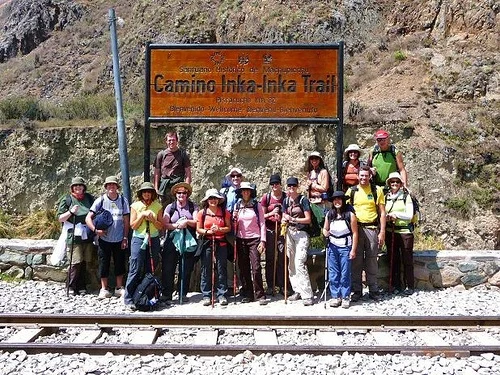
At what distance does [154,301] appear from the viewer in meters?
7.00

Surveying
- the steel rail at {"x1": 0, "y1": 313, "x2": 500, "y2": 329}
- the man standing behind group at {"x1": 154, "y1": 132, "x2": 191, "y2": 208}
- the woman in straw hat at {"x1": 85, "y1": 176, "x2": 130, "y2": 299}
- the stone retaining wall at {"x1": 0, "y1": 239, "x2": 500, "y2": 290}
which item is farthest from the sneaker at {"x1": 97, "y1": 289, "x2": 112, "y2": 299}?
the man standing behind group at {"x1": 154, "y1": 132, "x2": 191, "y2": 208}

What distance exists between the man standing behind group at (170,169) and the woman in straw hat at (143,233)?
2.27ft

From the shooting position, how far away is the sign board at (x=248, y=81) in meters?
8.39

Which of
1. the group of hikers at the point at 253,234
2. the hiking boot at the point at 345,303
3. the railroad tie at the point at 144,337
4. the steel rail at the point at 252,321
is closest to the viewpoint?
the railroad tie at the point at 144,337

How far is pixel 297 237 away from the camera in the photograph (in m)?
7.42

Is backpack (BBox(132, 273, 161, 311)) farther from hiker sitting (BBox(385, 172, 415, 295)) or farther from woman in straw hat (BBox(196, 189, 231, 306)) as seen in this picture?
hiker sitting (BBox(385, 172, 415, 295))

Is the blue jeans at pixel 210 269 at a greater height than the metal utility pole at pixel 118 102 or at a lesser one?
lesser

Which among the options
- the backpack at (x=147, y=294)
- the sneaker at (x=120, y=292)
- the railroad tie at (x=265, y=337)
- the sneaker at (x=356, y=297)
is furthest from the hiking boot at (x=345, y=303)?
the sneaker at (x=120, y=292)

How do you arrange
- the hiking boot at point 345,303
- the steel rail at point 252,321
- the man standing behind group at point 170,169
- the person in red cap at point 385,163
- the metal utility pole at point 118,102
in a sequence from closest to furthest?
the steel rail at point 252,321 < the hiking boot at point 345,303 < the person in red cap at point 385,163 < the man standing behind group at point 170,169 < the metal utility pole at point 118,102

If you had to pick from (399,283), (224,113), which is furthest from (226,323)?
(224,113)

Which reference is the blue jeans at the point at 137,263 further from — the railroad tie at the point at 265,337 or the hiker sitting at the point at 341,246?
the hiker sitting at the point at 341,246

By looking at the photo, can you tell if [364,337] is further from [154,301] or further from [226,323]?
[154,301]

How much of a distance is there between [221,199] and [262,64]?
246 cm

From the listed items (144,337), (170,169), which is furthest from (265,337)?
(170,169)
